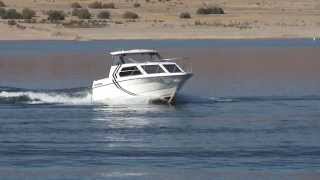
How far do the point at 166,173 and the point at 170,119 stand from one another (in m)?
11.7

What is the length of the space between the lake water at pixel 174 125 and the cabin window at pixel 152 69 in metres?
1.09

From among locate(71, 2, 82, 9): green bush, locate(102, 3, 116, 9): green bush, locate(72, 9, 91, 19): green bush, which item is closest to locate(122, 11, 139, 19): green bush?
locate(72, 9, 91, 19): green bush

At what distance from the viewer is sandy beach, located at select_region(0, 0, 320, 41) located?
Answer: 82.8 meters

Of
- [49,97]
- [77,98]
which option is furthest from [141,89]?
[49,97]

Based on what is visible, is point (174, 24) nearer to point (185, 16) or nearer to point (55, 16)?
point (185, 16)

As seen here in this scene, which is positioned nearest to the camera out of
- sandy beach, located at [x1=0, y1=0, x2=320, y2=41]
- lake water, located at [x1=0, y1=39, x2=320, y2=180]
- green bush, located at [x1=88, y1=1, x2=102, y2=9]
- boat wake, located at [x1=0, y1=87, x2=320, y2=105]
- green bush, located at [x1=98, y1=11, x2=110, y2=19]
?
lake water, located at [x1=0, y1=39, x2=320, y2=180]

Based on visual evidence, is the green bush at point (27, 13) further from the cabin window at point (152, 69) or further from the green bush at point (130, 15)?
the cabin window at point (152, 69)

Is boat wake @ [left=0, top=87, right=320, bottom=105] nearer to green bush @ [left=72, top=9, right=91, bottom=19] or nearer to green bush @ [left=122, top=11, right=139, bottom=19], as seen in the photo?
green bush @ [left=122, top=11, right=139, bottom=19]

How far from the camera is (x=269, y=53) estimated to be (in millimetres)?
69562

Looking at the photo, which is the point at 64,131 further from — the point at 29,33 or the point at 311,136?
the point at 29,33

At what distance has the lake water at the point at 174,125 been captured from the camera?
91.6ft

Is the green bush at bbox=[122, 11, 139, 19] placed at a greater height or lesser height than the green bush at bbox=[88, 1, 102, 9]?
greater

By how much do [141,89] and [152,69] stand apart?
2.43 feet

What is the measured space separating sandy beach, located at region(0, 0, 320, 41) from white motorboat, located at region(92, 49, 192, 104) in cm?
3753
